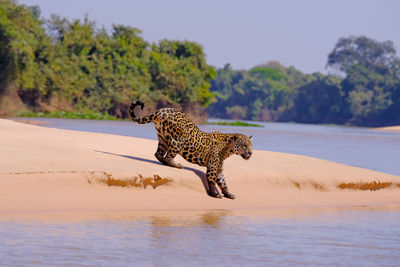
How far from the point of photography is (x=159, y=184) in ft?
42.6

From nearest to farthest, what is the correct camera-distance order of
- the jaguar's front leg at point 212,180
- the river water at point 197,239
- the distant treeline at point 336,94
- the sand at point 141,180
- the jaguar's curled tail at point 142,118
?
the river water at point 197,239
the sand at point 141,180
the jaguar's front leg at point 212,180
the jaguar's curled tail at point 142,118
the distant treeline at point 336,94

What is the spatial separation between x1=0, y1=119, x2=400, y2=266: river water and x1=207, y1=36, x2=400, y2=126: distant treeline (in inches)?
4523

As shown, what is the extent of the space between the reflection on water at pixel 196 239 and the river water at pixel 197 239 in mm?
10

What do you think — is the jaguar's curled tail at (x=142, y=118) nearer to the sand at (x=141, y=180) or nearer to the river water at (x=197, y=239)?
the sand at (x=141, y=180)

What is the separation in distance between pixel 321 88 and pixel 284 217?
422 feet

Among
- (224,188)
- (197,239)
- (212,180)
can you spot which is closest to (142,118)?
(212,180)

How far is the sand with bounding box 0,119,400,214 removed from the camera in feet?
38.8

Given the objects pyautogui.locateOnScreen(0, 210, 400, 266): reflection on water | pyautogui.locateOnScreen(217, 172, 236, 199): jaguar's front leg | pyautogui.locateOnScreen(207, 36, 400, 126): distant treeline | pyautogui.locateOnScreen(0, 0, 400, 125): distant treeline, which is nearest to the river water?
pyautogui.locateOnScreen(0, 210, 400, 266): reflection on water

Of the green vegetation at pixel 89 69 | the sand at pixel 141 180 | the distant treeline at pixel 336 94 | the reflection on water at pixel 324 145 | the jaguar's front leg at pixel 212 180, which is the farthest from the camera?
the distant treeline at pixel 336 94

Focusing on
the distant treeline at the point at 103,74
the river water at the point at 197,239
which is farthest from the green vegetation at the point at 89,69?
the river water at the point at 197,239

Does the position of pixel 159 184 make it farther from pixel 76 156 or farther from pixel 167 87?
pixel 167 87

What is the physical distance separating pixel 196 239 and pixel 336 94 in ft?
421

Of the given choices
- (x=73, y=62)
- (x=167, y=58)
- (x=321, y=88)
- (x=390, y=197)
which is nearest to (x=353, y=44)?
(x=321, y=88)

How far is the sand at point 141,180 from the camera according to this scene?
1181 cm
